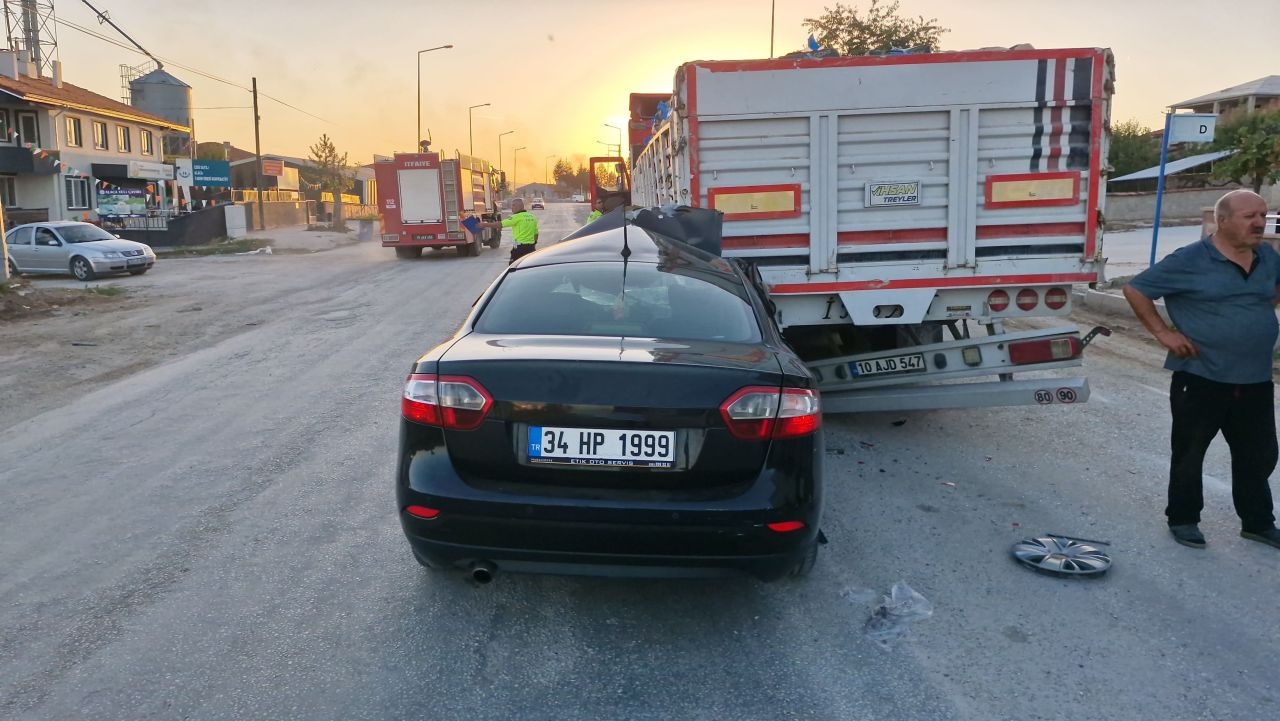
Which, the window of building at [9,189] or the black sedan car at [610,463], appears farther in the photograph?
the window of building at [9,189]

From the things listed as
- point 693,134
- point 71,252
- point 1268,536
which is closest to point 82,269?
point 71,252

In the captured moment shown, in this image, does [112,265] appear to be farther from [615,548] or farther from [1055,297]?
[615,548]

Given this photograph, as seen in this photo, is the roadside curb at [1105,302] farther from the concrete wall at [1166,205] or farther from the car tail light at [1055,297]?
the concrete wall at [1166,205]

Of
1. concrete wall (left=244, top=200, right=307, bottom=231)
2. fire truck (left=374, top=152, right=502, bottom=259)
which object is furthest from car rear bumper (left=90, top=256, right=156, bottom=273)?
concrete wall (left=244, top=200, right=307, bottom=231)

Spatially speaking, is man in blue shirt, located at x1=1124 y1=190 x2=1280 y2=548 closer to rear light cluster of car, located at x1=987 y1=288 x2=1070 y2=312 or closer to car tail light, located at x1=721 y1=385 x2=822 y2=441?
rear light cluster of car, located at x1=987 y1=288 x2=1070 y2=312

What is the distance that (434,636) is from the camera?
140 inches

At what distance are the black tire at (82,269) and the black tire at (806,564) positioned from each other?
2137 cm

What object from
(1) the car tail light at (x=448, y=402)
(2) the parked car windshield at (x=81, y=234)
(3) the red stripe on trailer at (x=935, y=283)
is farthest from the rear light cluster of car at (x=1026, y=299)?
(2) the parked car windshield at (x=81, y=234)

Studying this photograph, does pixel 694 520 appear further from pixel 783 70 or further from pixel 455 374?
pixel 783 70

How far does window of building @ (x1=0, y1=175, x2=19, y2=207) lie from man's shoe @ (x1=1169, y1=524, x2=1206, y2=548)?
153 feet

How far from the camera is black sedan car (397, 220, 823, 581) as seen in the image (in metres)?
3.26

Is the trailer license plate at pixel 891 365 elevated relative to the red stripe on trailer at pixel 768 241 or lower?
lower

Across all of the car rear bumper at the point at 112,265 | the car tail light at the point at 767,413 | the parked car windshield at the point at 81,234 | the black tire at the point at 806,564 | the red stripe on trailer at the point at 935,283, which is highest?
the parked car windshield at the point at 81,234

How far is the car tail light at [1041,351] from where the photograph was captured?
5.71 meters
